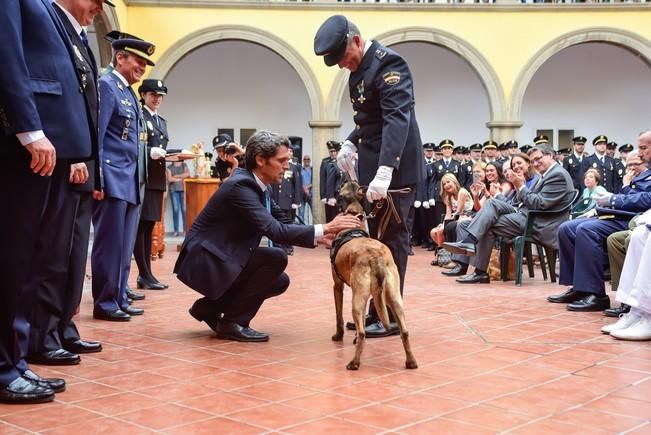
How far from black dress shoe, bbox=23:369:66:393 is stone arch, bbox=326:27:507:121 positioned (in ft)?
47.6

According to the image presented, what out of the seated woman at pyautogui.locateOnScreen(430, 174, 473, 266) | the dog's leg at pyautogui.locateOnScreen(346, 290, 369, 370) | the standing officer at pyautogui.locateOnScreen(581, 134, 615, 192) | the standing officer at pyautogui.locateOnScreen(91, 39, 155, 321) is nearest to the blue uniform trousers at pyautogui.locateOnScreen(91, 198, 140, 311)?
the standing officer at pyautogui.locateOnScreen(91, 39, 155, 321)

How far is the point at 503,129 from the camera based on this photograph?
18031mm

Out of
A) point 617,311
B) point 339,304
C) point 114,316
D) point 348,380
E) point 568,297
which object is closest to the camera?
point 348,380

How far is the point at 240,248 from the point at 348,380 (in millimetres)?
1295

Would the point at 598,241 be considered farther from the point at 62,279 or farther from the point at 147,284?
the point at 62,279

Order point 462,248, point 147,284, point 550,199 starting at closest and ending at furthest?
point 147,284 < point 550,199 < point 462,248

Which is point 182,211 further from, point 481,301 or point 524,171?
point 481,301

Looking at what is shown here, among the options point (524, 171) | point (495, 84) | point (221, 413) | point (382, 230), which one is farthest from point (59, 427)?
point (495, 84)

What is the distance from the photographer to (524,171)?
8727mm

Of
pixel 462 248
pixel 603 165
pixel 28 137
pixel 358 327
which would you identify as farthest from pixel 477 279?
pixel 603 165

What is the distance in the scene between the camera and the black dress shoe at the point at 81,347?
4.36 m

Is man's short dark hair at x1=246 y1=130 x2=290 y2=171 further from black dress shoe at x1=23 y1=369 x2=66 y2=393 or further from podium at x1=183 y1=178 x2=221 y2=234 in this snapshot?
podium at x1=183 y1=178 x2=221 y2=234

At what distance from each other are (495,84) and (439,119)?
125 inches

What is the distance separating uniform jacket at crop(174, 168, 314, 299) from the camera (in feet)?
15.1
